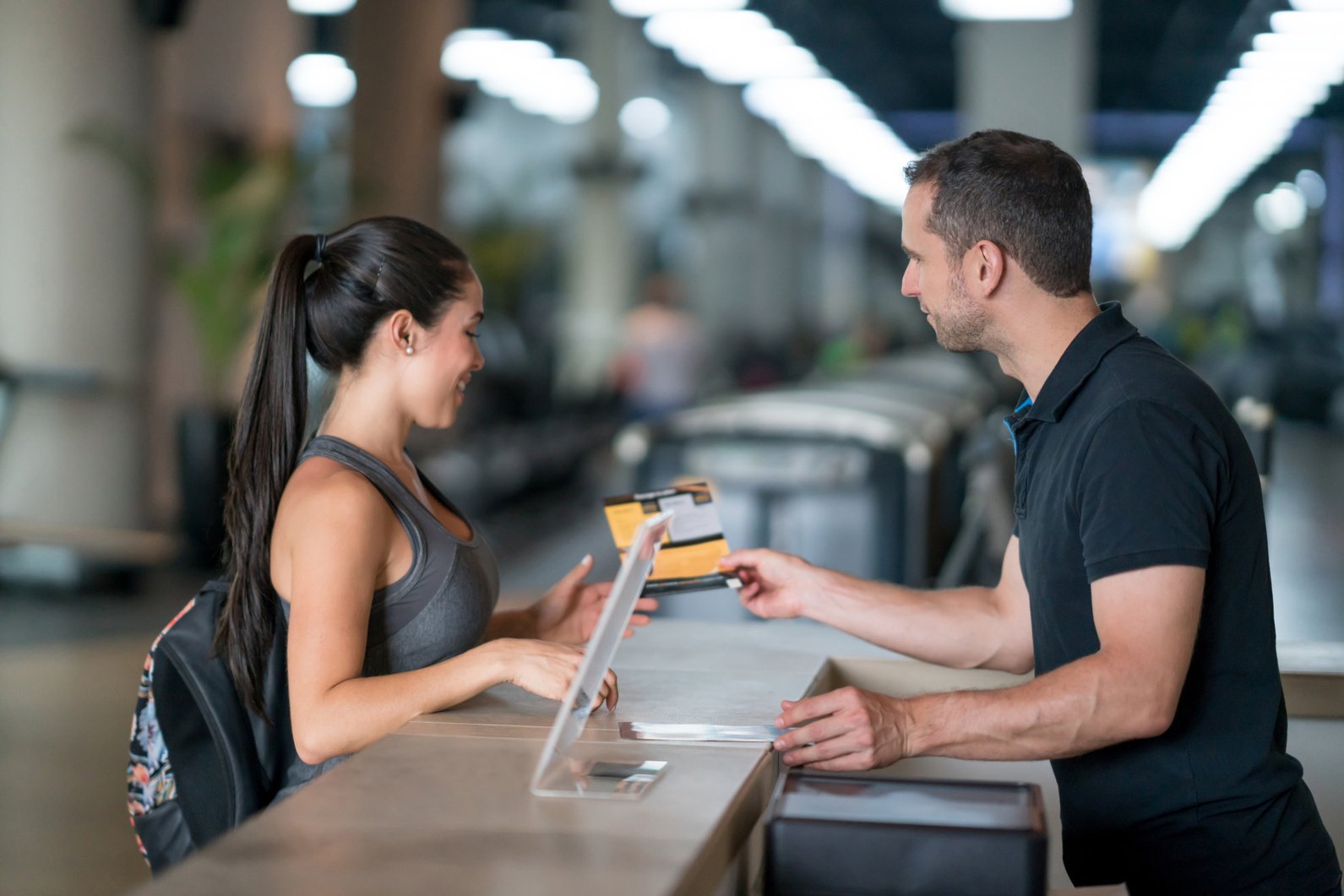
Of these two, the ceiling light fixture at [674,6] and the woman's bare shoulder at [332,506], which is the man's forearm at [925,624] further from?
the ceiling light fixture at [674,6]

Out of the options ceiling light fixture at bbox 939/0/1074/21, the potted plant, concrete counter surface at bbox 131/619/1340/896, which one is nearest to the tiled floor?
the potted plant

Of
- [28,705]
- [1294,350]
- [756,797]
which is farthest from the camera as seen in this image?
[1294,350]

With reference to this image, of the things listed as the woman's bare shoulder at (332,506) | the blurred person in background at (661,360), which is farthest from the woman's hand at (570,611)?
the blurred person in background at (661,360)

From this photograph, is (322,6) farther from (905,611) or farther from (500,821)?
(500,821)

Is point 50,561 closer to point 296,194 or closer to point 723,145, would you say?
point 296,194

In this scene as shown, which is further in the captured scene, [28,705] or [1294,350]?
[1294,350]

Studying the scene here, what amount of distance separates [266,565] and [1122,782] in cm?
130

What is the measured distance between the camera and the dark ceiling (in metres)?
12.0

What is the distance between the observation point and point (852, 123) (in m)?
18.9

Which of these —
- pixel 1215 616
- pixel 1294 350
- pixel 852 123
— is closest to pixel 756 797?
pixel 1215 616

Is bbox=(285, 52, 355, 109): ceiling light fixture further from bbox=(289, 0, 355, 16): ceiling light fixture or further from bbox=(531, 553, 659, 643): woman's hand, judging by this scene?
bbox=(531, 553, 659, 643): woman's hand

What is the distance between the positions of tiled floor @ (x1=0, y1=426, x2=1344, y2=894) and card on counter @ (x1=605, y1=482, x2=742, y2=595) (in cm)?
154

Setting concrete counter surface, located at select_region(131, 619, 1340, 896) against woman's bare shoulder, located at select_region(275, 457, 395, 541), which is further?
woman's bare shoulder, located at select_region(275, 457, 395, 541)

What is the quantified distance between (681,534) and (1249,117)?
1294 centimetres
